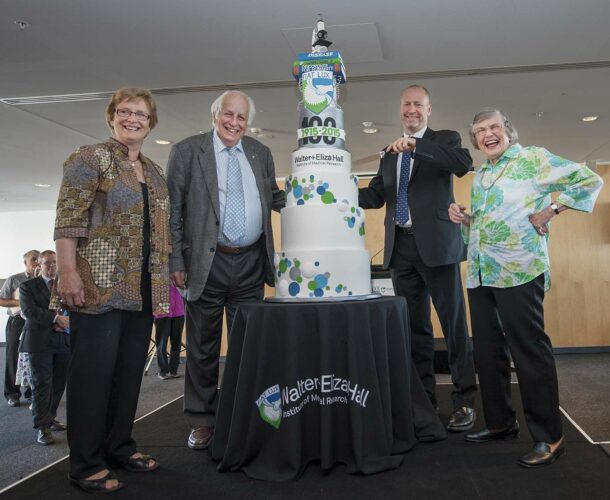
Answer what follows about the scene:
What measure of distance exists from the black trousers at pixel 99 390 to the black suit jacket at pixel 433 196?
1373 mm

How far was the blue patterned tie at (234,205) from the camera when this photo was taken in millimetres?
2246

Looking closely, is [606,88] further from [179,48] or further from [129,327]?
[129,327]

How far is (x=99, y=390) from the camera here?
183cm

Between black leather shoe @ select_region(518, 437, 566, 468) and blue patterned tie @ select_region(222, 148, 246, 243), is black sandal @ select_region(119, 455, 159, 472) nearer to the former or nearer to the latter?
blue patterned tie @ select_region(222, 148, 246, 243)

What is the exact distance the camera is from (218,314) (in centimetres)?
230

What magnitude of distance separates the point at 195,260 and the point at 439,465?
131cm

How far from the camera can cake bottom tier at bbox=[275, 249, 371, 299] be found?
201cm

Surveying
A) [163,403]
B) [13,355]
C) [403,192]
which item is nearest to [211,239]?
[403,192]

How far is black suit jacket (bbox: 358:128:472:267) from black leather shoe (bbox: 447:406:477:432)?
73 centimetres

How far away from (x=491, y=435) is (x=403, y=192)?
4.00ft

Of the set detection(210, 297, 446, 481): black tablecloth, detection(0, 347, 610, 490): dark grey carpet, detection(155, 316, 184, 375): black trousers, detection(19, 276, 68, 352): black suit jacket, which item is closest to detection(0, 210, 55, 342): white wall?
detection(0, 347, 610, 490): dark grey carpet

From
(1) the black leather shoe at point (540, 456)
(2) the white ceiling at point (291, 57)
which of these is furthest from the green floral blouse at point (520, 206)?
(2) the white ceiling at point (291, 57)

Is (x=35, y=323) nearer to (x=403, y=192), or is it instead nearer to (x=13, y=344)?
(x=13, y=344)

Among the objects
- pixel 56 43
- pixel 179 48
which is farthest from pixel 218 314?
pixel 56 43
